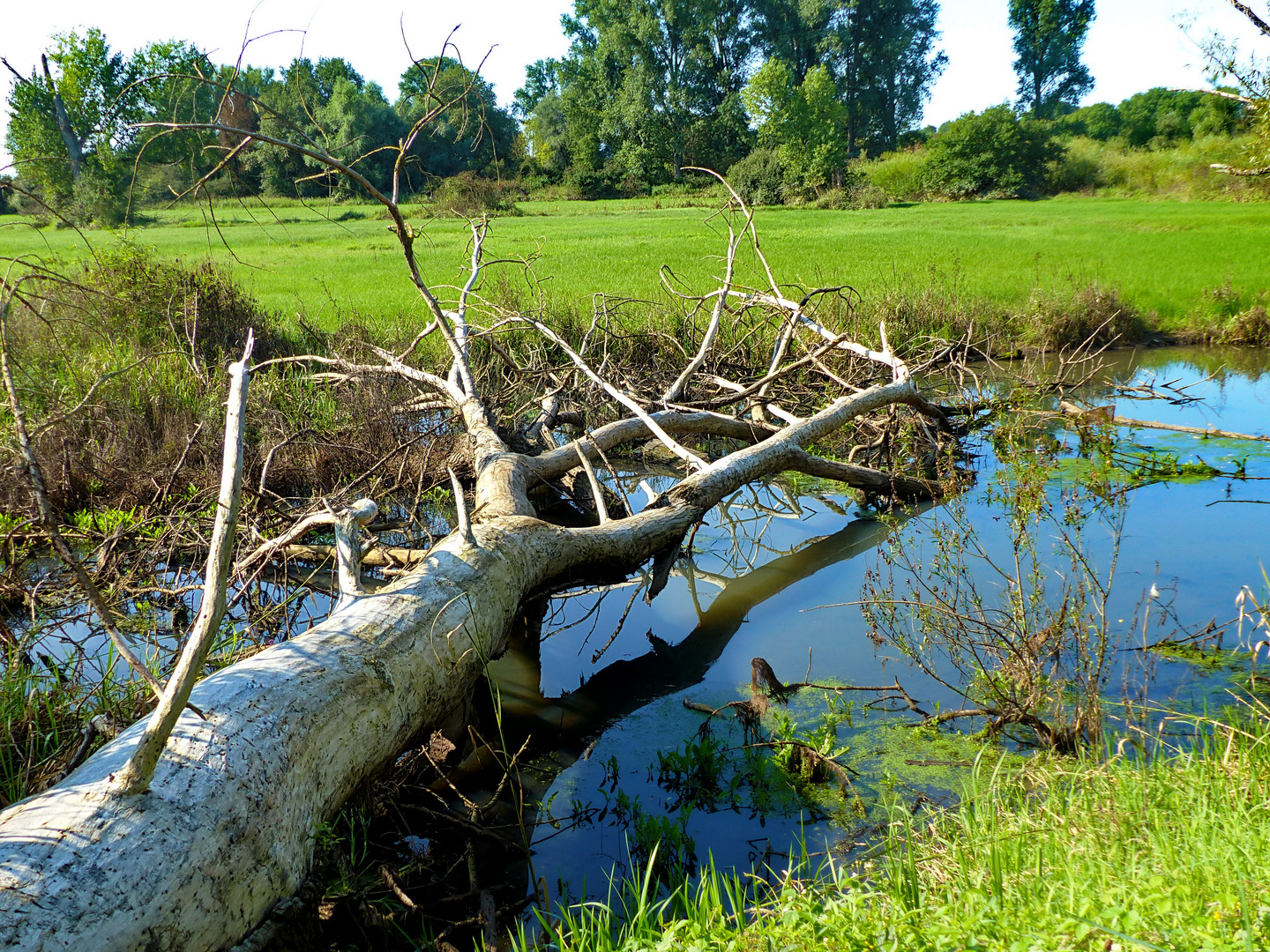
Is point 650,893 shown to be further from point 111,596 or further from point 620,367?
point 620,367

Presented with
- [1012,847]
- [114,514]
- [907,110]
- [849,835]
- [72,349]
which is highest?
[907,110]

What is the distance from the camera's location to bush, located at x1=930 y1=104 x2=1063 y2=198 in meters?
36.8

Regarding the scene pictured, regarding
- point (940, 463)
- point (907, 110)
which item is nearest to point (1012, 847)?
point (940, 463)

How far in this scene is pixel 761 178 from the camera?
36781mm

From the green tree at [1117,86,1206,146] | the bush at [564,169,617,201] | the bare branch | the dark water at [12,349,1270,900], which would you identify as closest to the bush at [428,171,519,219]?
the dark water at [12,349,1270,900]

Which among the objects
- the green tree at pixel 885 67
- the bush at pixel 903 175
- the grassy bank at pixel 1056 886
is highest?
the green tree at pixel 885 67

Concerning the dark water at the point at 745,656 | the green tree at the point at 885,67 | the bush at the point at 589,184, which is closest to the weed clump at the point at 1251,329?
the dark water at the point at 745,656

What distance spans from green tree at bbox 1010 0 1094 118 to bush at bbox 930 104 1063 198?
2479 cm

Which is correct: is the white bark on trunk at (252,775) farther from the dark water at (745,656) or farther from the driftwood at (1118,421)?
the driftwood at (1118,421)

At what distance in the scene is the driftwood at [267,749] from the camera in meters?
1.81

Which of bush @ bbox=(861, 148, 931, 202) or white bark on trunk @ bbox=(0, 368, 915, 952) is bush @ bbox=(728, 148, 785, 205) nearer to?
bush @ bbox=(861, 148, 931, 202)

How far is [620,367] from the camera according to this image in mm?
8664

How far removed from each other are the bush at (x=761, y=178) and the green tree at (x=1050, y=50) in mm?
31939

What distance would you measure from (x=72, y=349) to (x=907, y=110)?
5872cm
